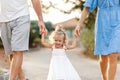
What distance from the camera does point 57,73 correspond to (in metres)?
6.57

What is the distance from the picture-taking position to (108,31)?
6527 millimetres

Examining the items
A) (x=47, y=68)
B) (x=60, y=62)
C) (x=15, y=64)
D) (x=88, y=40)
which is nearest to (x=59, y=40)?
(x=60, y=62)

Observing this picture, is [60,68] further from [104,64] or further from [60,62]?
[104,64]

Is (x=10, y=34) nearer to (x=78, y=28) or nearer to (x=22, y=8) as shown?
(x=22, y=8)

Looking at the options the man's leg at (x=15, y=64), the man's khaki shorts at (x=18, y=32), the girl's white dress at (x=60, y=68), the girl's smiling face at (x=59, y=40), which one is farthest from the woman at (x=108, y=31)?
the man's leg at (x=15, y=64)

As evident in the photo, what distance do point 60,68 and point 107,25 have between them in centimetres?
96

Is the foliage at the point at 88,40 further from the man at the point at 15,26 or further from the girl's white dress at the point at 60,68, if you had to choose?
the man at the point at 15,26

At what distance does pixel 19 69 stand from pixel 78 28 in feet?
3.57

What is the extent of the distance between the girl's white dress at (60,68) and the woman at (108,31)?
1.34 ft

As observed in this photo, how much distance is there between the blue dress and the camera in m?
6.38

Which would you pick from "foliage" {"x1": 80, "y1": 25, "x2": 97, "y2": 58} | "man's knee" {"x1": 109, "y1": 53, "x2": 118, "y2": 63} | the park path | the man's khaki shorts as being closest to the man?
the man's khaki shorts

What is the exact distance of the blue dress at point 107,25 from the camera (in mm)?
6379

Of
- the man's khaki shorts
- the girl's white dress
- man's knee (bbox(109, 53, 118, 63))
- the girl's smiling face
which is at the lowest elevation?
the girl's white dress

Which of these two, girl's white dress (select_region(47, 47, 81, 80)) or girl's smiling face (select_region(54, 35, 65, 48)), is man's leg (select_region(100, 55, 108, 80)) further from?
girl's smiling face (select_region(54, 35, 65, 48))
